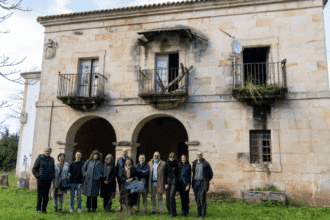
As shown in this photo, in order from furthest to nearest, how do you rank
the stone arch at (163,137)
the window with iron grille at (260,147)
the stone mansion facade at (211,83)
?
the stone arch at (163,137) < the window with iron grille at (260,147) < the stone mansion facade at (211,83)

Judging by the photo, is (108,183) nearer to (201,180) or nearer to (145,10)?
(201,180)

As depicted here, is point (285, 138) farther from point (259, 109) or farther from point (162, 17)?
point (162, 17)

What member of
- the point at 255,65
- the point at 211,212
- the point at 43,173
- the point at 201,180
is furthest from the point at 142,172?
the point at 255,65

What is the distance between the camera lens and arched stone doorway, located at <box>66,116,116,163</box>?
11.8 meters

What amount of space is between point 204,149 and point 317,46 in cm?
537

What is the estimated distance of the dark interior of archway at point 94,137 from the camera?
13.3 m

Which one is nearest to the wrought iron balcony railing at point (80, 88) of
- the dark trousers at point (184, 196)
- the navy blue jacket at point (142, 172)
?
the navy blue jacket at point (142, 172)

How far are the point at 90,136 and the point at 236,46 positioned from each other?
8.30 meters

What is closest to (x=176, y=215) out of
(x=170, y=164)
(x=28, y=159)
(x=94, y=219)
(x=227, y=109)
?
(x=170, y=164)

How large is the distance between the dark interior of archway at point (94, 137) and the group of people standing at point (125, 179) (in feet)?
18.4

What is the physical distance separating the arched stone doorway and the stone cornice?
4333 millimetres

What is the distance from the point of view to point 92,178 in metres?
7.31

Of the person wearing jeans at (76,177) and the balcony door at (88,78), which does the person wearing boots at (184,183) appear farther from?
the balcony door at (88,78)

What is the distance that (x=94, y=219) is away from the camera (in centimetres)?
640
